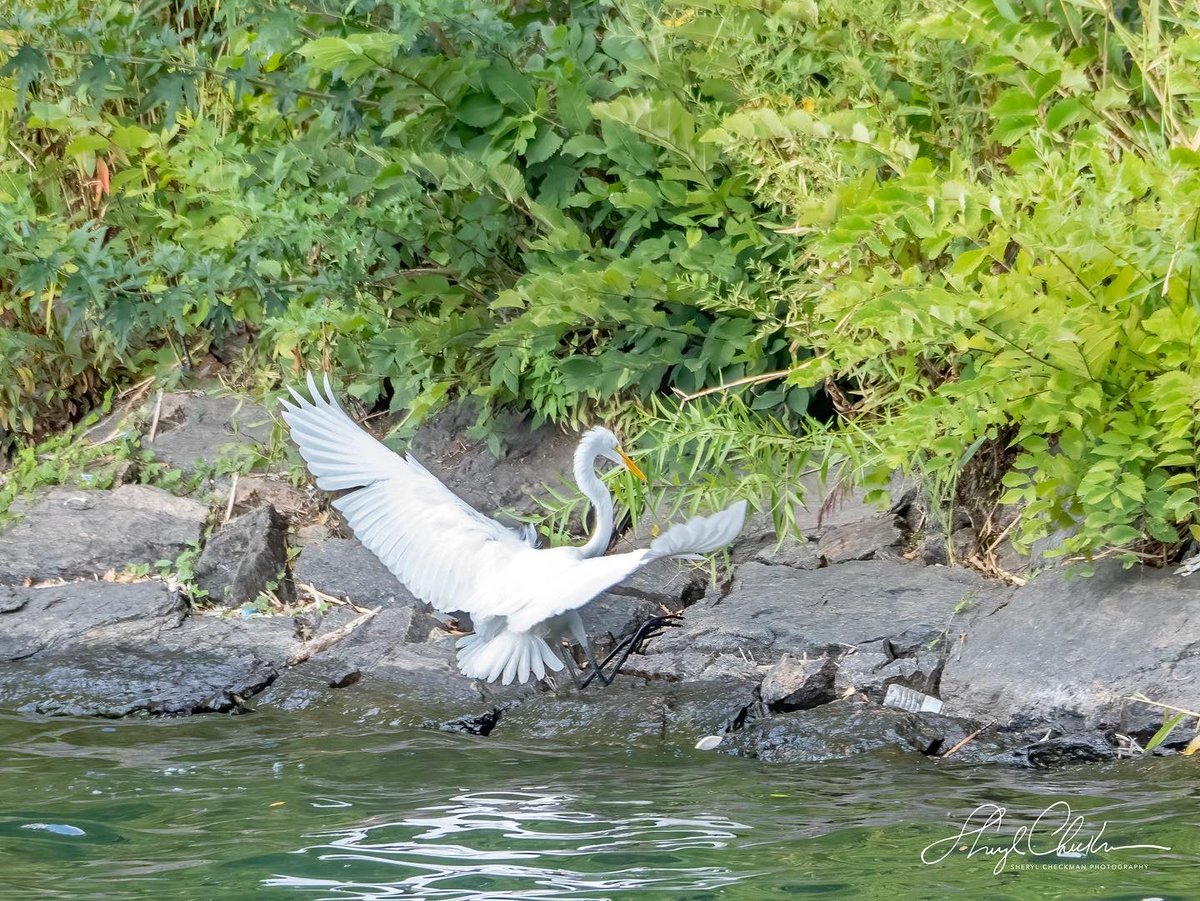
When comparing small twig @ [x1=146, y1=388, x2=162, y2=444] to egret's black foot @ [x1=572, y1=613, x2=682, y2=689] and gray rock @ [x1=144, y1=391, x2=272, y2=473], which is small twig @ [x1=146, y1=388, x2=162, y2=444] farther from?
egret's black foot @ [x1=572, y1=613, x2=682, y2=689]

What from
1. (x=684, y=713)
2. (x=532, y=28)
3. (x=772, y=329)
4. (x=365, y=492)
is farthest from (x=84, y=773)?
(x=532, y=28)

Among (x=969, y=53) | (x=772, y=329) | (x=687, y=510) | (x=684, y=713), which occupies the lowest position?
(x=684, y=713)

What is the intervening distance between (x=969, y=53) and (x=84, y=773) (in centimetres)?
354

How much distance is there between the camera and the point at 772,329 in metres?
5.16

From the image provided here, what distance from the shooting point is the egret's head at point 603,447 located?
15.8 ft

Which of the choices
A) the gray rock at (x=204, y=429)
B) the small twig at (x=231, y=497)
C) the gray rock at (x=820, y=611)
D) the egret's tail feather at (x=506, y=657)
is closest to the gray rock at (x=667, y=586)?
the gray rock at (x=820, y=611)

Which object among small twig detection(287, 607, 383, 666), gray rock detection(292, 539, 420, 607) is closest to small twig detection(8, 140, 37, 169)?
gray rock detection(292, 539, 420, 607)

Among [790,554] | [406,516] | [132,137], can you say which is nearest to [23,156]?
[132,137]

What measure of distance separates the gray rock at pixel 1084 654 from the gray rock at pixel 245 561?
2.76 m

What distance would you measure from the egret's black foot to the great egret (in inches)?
4.4

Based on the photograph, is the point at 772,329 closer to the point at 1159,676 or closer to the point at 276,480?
the point at 1159,676

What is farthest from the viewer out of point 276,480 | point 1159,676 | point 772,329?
point 276,480

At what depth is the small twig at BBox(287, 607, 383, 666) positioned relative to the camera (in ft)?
16.8

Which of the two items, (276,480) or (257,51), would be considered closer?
(257,51)
